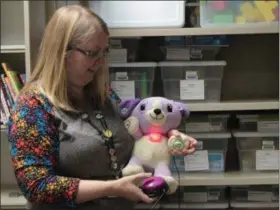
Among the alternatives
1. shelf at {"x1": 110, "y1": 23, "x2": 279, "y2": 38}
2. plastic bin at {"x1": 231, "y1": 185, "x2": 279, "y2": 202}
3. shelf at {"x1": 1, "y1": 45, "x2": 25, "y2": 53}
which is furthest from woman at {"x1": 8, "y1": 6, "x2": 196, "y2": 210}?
plastic bin at {"x1": 231, "y1": 185, "x2": 279, "y2": 202}

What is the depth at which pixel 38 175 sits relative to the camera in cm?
116

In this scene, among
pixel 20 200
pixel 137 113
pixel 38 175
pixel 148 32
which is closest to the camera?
pixel 38 175

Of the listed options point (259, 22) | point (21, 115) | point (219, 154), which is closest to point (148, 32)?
point (259, 22)

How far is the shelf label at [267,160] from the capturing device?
1.88 meters

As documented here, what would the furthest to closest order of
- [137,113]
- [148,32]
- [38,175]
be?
[148,32] < [137,113] < [38,175]

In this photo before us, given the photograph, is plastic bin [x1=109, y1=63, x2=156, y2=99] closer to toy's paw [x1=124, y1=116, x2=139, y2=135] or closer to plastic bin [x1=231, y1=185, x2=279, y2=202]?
toy's paw [x1=124, y1=116, x2=139, y2=135]

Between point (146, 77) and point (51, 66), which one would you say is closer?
point (51, 66)

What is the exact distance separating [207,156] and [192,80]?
12.7 inches

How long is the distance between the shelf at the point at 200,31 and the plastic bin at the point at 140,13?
0.10 ft

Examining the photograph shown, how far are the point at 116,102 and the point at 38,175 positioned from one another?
1.26ft

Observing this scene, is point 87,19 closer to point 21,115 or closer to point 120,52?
point 21,115

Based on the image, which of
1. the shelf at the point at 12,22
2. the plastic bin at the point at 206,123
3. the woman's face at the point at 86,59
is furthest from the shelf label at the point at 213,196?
the shelf at the point at 12,22

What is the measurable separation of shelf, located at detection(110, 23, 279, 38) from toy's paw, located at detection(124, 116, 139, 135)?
1.73 ft

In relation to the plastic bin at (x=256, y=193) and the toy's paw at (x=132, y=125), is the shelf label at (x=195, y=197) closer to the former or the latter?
the plastic bin at (x=256, y=193)
